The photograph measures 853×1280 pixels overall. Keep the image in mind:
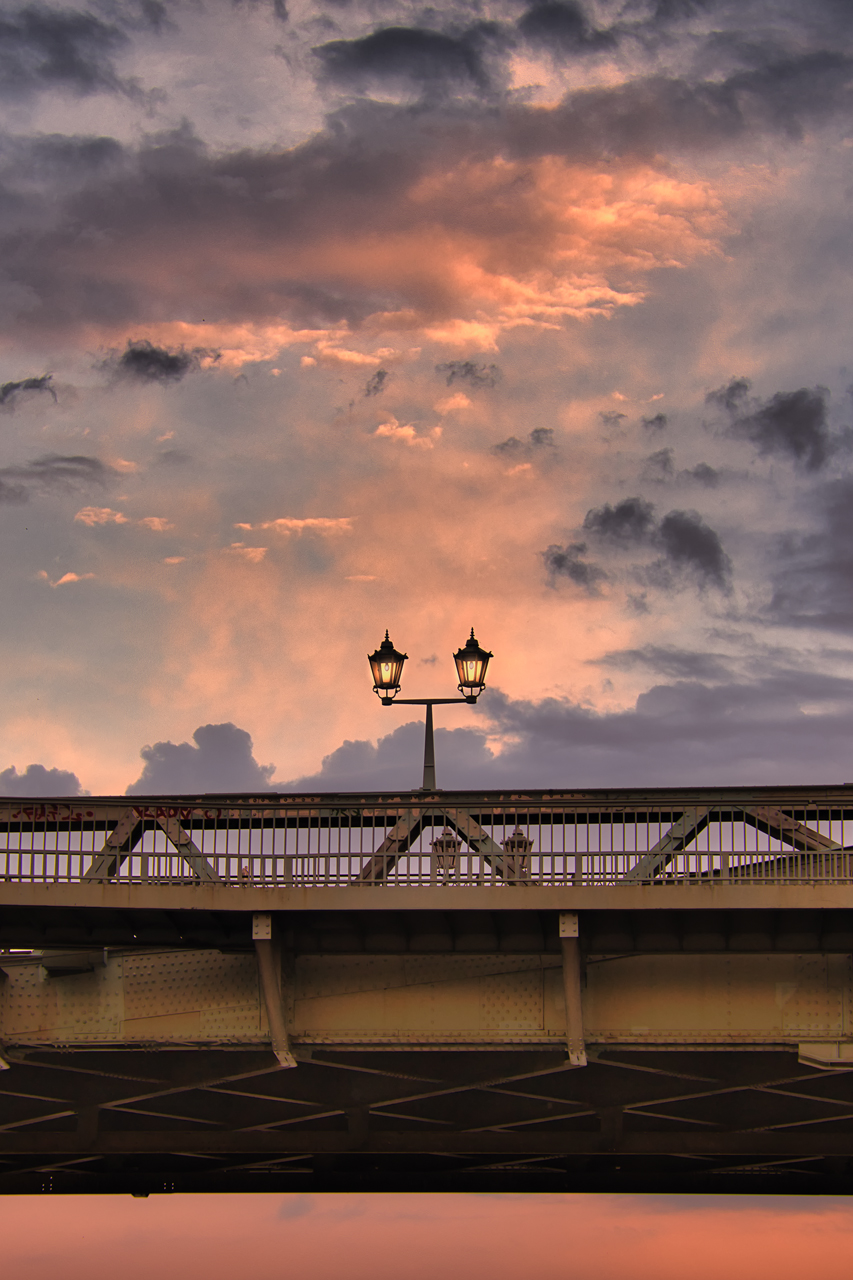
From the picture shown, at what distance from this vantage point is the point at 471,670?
77.6 ft

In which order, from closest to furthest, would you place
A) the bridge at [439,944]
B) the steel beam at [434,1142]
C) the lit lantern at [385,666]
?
the bridge at [439,944]
the lit lantern at [385,666]
the steel beam at [434,1142]

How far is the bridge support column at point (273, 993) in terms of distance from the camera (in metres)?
19.8

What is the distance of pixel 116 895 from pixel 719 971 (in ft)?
30.2

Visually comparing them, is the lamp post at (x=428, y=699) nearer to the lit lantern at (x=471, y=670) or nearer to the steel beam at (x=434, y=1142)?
the lit lantern at (x=471, y=670)

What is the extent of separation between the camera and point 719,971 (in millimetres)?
20516

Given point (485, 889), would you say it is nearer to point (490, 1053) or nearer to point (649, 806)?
point (649, 806)

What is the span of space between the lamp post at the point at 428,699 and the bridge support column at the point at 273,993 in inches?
193

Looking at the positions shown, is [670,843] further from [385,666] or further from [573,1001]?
[385,666]

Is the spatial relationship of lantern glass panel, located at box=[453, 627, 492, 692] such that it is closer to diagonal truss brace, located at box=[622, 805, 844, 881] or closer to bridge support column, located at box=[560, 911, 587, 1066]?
diagonal truss brace, located at box=[622, 805, 844, 881]

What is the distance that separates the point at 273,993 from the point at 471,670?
6.68 meters

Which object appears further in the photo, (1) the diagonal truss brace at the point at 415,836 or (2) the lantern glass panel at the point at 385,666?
(2) the lantern glass panel at the point at 385,666

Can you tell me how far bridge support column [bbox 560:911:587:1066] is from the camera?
19.5 meters

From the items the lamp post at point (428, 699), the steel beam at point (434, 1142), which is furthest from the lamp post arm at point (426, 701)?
the steel beam at point (434, 1142)

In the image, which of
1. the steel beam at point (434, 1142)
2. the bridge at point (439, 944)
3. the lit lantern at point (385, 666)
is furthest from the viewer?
the steel beam at point (434, 1142)
